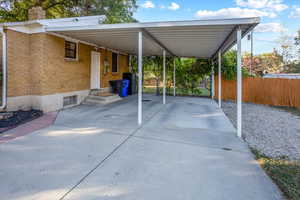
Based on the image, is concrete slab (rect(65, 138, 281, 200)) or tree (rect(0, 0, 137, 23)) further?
tree (rect(0, 0, 137, 23))

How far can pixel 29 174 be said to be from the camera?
2783 millimetres

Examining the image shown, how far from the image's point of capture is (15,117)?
237 inches

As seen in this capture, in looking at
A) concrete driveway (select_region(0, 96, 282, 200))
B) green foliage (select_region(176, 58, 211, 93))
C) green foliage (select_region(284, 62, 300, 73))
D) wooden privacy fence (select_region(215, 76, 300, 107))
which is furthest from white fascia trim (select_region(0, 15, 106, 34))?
green foliage (select_region(284, 62, 300, 73))

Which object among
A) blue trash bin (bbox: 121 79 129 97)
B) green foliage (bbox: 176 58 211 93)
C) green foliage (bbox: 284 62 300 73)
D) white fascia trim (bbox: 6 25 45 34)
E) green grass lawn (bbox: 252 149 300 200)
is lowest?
green grass lawn (bbox: 252 149 300 200)

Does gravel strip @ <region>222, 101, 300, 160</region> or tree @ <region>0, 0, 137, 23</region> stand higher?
tree @ <region>0, 0, 137, 23</region>

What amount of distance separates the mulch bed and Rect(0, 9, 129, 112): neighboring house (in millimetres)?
276

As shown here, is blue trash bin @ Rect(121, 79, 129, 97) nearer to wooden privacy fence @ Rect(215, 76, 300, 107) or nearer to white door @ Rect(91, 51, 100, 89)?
white door @ Rect(91, 51, 100, 89)

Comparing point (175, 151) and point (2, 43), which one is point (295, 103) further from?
point (2, 43)

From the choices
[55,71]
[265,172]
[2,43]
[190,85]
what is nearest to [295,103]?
[190,85]

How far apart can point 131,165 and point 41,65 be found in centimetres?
543

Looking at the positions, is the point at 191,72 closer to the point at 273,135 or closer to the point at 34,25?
the point at 273,135

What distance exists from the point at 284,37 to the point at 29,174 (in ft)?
115

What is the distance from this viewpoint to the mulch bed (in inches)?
208

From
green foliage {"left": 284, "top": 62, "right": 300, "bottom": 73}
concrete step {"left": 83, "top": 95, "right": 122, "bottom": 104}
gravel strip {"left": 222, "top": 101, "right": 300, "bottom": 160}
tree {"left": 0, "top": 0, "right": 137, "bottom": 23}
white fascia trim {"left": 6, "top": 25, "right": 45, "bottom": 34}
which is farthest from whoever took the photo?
green foliage {"left": 284, "top": 62, "right": 300, "bottom": 73}
